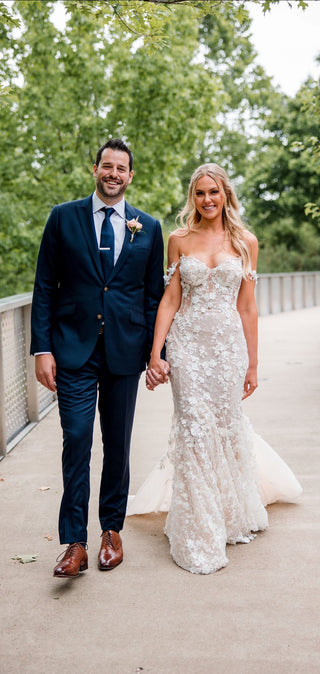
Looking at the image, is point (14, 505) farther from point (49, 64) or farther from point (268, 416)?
point (49, 64)

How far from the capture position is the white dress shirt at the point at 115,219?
14.4 feet

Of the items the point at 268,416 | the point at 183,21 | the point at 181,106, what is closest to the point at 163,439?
the point at 268,416

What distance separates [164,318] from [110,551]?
1342mm

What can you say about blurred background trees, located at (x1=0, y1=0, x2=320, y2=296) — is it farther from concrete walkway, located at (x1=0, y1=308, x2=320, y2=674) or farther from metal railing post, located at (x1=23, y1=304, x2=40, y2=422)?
concrete walkway, located at (x1=0, y1=308, x2=320, y2=674)

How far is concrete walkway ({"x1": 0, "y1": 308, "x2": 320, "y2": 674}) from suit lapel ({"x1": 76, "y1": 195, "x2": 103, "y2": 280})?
5.45 ft

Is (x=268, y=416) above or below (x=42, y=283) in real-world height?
below

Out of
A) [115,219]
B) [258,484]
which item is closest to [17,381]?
[258,484]

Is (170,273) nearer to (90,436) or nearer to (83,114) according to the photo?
(90,436)

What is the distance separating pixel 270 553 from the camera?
4.61 metres

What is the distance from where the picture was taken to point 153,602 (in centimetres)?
391

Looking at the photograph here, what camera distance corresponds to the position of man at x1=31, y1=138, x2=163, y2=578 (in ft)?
13.9

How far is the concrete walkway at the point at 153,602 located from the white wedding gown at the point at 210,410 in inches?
10.3

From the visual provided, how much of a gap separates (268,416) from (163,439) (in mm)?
1613

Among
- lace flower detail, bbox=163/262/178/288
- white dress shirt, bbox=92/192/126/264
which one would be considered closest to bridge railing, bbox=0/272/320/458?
lace flower detail, bbox=163/262/178/288
